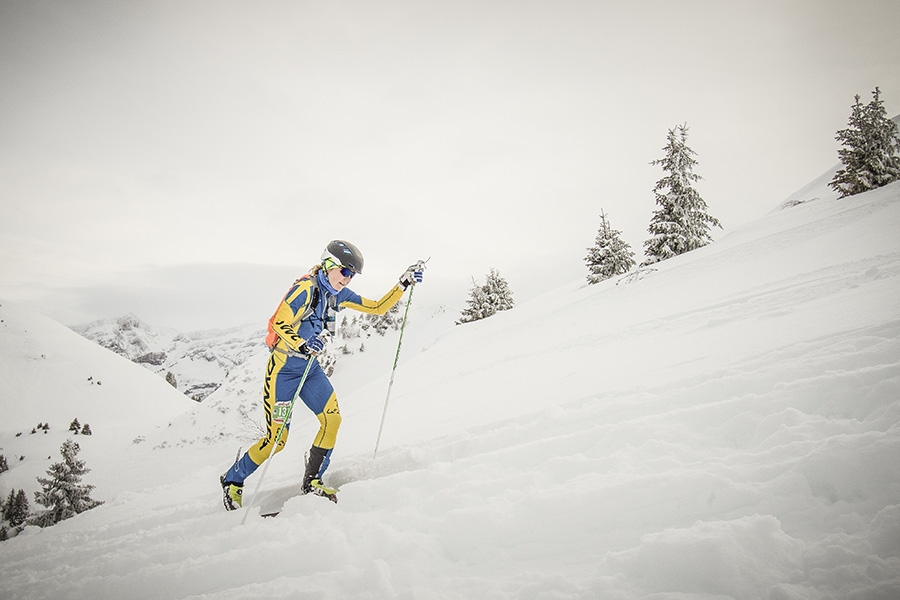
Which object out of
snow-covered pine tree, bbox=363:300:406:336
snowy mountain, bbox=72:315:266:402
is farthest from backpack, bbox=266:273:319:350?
snowy mountain, bbox=72:315:266:402

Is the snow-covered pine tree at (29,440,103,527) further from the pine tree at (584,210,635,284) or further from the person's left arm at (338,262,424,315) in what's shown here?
the pine tree at (584,210,635,284)

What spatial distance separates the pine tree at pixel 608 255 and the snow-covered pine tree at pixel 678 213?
5.60ft

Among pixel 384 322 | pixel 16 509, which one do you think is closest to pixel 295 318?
pixel 384 322

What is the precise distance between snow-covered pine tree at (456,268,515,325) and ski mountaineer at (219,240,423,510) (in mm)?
22028

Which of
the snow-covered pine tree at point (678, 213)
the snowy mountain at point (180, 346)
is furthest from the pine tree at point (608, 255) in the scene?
the snowy mountain at point (180, 346)

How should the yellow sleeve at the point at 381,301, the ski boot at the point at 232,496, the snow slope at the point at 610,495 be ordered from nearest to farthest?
the snow slope at the point at 610,495
the ski boot at the point at 232,496
the yellow sleeve at the point at 381,301

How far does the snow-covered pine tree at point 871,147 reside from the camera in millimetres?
18812

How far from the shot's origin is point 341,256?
436 cm

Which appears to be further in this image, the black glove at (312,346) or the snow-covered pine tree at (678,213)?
the snow-covered pine tree at (678,213)

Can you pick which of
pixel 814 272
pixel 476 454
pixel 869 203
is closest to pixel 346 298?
pixel 476 454

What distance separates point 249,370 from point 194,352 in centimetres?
15827

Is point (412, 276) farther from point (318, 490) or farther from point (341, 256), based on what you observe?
point (318, 490)

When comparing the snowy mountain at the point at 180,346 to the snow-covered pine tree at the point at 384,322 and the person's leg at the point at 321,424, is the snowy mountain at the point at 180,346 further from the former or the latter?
the person's leg at the point at 321,424

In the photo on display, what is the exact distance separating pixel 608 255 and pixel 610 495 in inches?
908
